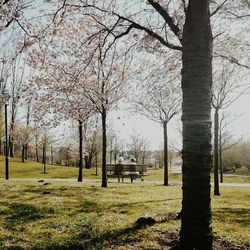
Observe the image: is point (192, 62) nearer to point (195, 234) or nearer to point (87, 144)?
point (195, 234)

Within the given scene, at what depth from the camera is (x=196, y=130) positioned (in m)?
6.41

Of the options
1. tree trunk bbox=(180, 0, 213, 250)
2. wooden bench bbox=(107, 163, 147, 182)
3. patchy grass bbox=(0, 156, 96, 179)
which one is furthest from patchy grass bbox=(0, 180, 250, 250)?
patchy grass bbox=(0, 156, 96, 179)

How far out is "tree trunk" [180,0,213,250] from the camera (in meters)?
6.32

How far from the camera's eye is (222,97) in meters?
21.2

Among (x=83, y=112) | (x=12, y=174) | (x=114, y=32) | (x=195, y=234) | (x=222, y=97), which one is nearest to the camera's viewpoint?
(x=195, y=234)

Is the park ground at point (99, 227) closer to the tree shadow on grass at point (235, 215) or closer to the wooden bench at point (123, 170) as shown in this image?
the tree shadow on grass at point (235, 215)

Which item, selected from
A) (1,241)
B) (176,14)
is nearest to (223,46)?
(176,14)

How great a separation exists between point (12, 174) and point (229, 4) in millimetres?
40351

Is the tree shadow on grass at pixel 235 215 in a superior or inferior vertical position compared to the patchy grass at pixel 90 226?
inferior

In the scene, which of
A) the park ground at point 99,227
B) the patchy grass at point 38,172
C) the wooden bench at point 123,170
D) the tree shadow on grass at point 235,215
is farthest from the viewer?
the patchy grass at point 38,172

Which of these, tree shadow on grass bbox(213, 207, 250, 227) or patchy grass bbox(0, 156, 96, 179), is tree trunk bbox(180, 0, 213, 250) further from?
patchy grass bbox(0, 156, 96, 179)

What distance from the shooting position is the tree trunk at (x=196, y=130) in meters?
6.32

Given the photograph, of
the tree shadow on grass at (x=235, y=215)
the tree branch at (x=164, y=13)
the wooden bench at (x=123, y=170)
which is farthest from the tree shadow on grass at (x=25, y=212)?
the wooden bench at (x=123, y=170)

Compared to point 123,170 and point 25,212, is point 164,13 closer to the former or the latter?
point 25,212
